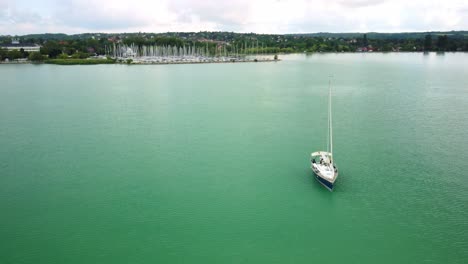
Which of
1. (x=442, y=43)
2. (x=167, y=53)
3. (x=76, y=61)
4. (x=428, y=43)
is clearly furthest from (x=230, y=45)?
(x=442, y=43)

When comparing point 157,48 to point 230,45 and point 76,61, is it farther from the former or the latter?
point 230,45

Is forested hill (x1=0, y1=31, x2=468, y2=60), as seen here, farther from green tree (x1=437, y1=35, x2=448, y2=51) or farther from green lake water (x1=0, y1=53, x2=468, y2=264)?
green lake water (x1=0, y1=53, x2=468, y2=264)

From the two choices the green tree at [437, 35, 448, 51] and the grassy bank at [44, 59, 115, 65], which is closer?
the grassy bank at [44, 59, 115, 65]

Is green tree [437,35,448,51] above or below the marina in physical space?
above

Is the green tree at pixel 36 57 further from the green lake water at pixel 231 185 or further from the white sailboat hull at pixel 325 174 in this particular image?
the white sailboat hull at pixel 325 174

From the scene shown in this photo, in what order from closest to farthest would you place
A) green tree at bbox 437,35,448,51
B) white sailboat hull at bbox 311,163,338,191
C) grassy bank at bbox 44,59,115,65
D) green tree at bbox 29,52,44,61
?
1. white sailboat hull at bbox 311,163,338,191
2. grassy bank at bbox 44,59,115,65
3. green tree at bbox 29,52,44,61
4. green tree at bbox 437,35,448,51

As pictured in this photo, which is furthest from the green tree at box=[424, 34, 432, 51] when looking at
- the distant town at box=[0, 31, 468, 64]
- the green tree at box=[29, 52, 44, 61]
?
the green tree at box=[29, 52, 44, 61]

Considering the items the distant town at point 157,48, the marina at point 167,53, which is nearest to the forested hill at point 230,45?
the distant town at point 157,48

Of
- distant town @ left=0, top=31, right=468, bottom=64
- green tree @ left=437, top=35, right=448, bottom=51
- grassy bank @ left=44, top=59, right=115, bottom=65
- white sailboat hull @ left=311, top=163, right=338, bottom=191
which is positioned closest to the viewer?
white sailboat hull @ left=311, top=163, right=338, bottom=191

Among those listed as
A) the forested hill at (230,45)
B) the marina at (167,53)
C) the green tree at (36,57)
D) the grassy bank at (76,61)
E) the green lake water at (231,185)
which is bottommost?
the green lake water at (231,185)
